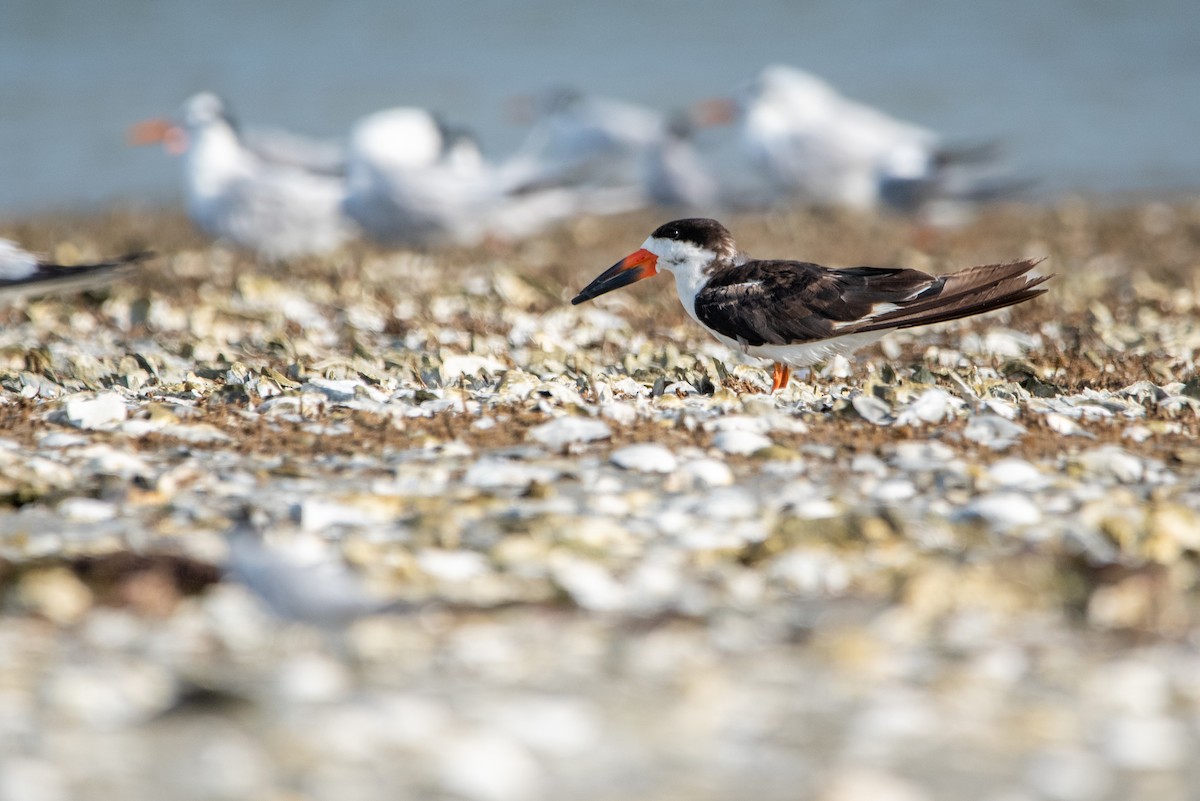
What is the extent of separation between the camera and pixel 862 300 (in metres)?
5.80

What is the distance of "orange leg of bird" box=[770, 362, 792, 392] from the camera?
5930mm

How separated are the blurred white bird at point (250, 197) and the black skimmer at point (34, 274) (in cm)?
439

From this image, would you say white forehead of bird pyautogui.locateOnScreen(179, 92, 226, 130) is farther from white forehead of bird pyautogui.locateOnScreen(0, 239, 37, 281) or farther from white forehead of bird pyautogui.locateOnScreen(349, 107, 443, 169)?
white forehead of bird pyautogui.locateOnScreen(0, 239, 37, 281)

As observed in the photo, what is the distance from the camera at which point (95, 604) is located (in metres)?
3.31

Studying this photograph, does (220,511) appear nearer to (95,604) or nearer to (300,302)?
(95,604)

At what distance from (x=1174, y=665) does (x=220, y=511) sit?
8.39 ft

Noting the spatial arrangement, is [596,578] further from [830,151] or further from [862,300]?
[830,151]

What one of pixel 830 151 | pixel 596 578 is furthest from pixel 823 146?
pixel 596 578

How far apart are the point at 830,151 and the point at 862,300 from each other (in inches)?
435

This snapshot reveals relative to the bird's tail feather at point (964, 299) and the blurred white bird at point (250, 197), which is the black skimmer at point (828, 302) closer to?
the bird's tail feather at point (964, 299)

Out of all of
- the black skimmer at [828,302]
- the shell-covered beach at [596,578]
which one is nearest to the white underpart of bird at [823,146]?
the shell-covered beach at [596,578]

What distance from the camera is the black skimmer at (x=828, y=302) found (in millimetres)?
5734

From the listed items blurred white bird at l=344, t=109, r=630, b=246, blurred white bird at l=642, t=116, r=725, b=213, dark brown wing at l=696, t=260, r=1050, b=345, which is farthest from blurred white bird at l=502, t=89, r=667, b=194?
dark brown wing at l=696, t=260, r=1050, b=345

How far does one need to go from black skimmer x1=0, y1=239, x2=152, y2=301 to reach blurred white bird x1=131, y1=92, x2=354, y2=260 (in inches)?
173
